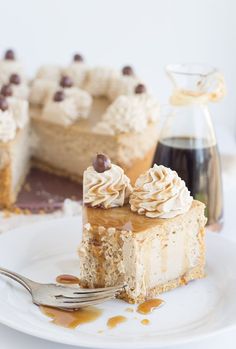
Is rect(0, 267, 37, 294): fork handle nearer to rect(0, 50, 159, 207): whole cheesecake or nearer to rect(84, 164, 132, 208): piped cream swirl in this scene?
rect(84, 164, 132, 208): piped cream swirl

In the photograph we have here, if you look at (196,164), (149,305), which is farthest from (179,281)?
(196,164)

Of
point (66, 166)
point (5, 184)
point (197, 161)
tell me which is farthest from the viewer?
point (66, 166)

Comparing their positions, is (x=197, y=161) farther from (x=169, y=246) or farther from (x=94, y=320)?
(x=94, y=320)

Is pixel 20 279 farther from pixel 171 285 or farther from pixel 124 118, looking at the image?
pixel 124 118

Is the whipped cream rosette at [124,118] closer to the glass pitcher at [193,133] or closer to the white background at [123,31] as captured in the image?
the glass pitcher at [193,133]

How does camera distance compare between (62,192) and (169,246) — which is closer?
(169,246)

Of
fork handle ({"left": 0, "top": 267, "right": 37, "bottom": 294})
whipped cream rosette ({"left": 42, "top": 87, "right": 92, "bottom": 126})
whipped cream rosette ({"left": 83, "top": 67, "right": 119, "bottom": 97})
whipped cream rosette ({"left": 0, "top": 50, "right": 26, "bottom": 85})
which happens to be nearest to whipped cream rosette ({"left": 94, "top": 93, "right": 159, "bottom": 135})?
whipped cream rosette ({"left": 42, "top": 87, "right": 92, "bottom": 126})

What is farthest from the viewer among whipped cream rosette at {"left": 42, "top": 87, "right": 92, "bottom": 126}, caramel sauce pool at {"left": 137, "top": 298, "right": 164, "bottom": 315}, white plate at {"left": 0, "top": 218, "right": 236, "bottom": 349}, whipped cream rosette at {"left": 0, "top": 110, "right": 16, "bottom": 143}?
whipped cream rosette at {"left": 42, "top": 87, "right": 92, "bottom": 126}

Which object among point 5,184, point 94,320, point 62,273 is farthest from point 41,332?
point 5,184
